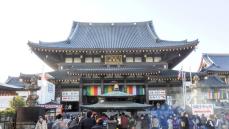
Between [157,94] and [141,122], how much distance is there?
8.32 m

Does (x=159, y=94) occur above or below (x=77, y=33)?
below

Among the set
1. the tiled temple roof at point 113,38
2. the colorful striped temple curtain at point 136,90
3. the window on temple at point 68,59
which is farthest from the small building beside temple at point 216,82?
the window on temple at point 68,59

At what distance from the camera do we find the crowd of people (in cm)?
1316

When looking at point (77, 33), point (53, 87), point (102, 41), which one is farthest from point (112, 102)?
point (77, 33)

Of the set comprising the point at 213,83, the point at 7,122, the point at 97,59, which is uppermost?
the point at 97,59

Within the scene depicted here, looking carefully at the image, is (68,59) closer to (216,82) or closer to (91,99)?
(91,99)

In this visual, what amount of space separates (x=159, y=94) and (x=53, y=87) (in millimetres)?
10415

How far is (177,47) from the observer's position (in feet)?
103

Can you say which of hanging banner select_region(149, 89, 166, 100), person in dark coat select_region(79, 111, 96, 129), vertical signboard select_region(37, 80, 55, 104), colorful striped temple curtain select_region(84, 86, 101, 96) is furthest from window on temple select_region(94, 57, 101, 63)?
person in dark coat select_region(79, 111, 96, 129)

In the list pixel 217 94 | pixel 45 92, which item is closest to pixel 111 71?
pixel 45 92

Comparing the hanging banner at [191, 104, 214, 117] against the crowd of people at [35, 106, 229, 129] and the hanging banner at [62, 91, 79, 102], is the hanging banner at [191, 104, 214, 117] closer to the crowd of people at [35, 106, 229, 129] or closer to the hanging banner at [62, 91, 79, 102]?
the crowd of people at [35, 106, 229, 129]

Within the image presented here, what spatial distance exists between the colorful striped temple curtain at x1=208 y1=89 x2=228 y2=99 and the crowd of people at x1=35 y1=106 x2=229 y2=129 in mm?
17745

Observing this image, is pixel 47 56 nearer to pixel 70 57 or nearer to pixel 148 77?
pixel 70 57

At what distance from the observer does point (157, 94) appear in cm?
3075
